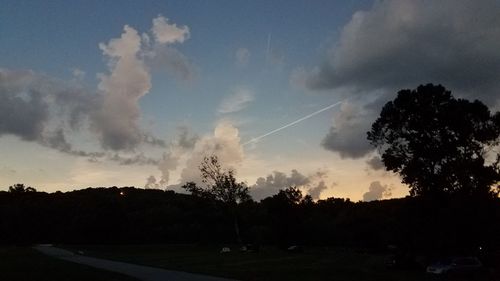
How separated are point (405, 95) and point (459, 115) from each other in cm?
580

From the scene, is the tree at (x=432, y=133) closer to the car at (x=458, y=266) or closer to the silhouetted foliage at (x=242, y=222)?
the silhouetted foliage at (x=242, y=222)

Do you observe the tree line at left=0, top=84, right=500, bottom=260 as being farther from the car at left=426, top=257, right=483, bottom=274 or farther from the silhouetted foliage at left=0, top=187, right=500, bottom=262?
the car at left=426, top=257, right=483, bottom=274

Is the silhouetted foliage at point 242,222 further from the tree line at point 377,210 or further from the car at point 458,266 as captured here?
the car at point 458,266

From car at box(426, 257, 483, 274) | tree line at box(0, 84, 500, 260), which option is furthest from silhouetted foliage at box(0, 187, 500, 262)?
car at box(426, 257, 483, 274)

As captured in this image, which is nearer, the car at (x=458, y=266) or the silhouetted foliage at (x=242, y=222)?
the car at (x=458, y=266)

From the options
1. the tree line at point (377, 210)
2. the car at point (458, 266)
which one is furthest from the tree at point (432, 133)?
the car at point (458, 266)

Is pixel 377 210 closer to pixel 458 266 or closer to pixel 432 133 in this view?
pixel 432 133

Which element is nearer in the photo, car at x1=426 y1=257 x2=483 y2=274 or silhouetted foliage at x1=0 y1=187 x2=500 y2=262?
car at x1=426 y1=257 x2=483 y2=274

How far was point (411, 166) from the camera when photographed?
195 feet

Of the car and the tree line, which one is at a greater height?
the tree line

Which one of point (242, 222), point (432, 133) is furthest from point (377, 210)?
point (432, 133)

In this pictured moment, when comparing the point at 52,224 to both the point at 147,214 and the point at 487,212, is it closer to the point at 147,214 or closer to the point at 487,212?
the point at 147,214

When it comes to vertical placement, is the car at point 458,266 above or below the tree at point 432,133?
below

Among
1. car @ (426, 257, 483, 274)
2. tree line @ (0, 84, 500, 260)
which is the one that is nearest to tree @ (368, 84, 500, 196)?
tree line @ (0, 84, 500, 260)
